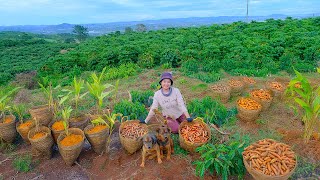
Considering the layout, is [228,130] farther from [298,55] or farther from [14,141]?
[298,55]

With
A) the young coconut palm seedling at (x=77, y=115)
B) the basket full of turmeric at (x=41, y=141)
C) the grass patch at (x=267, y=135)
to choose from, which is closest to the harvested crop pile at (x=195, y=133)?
the grass patch at (x=267, y=135)

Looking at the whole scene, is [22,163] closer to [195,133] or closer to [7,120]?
[7,120]

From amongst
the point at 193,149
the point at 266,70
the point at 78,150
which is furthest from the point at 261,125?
the point at 266,70

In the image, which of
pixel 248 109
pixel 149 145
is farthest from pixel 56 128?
pixel 248 109

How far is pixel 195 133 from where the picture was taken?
3.53 metres

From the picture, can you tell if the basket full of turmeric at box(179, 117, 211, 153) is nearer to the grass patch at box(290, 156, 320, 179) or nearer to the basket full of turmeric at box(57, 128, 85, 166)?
the grass patch at box(290, 156, 320, 179)

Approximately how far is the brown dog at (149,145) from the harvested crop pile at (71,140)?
3.18 ft

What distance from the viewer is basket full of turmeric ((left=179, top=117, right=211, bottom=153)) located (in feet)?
11.3

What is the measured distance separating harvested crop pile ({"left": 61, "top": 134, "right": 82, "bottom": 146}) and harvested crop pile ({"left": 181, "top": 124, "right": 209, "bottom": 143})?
1.50 meters

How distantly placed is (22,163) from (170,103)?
2.43m

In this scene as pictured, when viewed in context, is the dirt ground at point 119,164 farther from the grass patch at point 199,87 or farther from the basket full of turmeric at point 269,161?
the grass patch at point 199,87

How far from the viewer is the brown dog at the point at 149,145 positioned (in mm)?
3115

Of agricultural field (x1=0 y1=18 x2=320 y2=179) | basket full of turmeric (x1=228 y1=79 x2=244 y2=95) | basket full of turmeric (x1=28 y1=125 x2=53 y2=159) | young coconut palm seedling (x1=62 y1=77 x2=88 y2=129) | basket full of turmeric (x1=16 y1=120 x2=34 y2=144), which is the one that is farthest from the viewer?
basket full of turmeric (x1=228 y1=79 x2=244 y2=95)

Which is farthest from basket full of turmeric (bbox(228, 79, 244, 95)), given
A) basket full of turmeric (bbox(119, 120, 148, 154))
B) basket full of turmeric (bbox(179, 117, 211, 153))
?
basket full of turmeric (bbox(119, 120, 148, 154))
